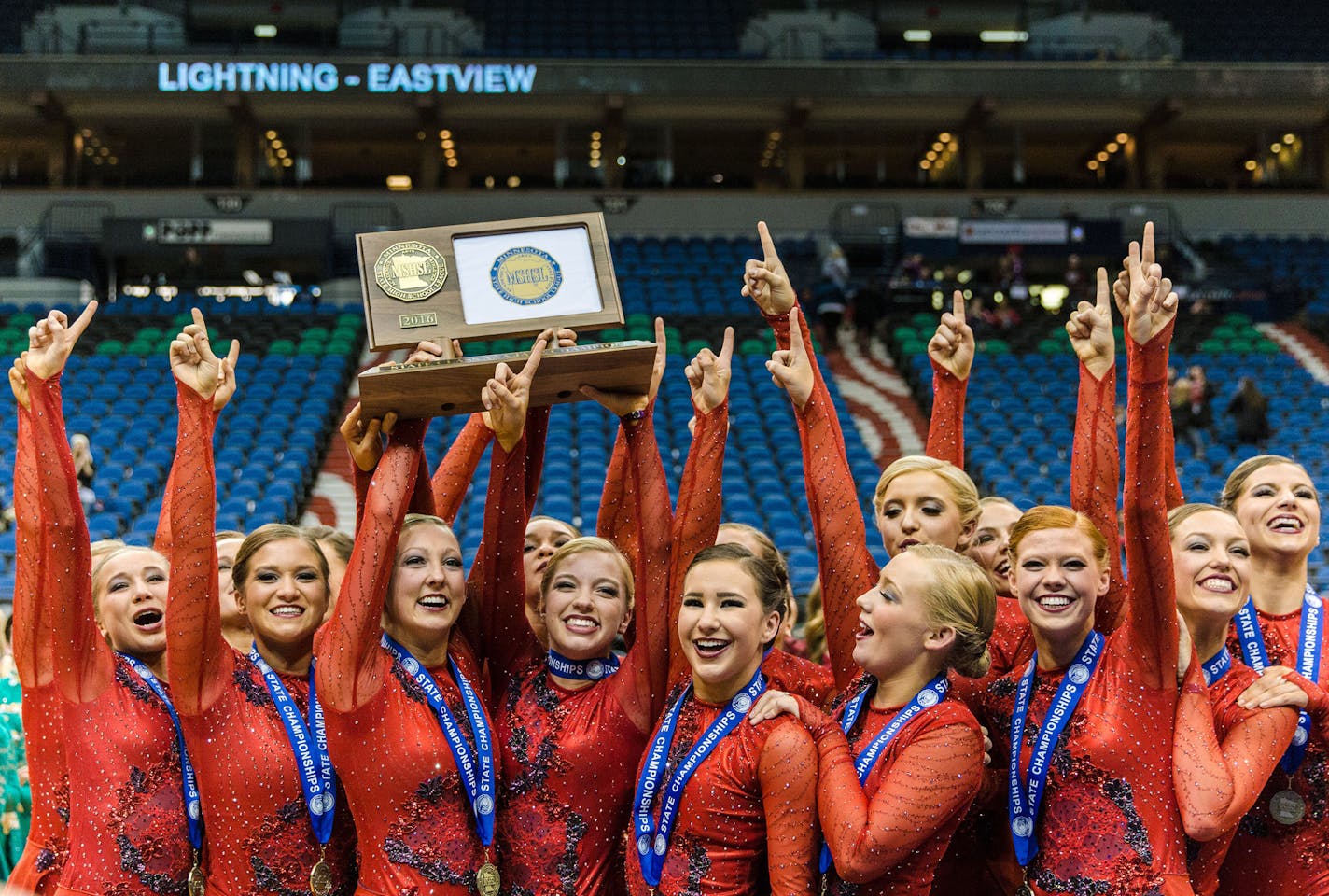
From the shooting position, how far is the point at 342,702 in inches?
90.0

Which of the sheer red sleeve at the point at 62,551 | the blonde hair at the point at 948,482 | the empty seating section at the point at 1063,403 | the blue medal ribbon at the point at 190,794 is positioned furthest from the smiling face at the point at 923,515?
the empty seating section at the point at 1063,403

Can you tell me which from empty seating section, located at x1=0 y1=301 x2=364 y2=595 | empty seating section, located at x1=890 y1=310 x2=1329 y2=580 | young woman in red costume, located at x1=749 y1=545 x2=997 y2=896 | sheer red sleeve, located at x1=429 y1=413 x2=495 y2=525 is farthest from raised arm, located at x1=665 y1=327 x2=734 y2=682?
empty seating section, located at x1=890 y1=310 x2=1329 y2=580

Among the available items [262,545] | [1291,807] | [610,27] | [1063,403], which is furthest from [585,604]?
[610,27]

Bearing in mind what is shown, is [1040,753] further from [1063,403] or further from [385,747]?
[1063,403]

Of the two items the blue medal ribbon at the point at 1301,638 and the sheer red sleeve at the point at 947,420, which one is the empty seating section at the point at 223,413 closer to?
the sheer red sleeve at the point at 947,420

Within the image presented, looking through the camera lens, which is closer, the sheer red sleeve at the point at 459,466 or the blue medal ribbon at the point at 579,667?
the blue medal ribbon at the point at 579,667

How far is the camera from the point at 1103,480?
251 cm

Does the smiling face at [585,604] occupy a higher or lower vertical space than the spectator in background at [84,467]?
higher

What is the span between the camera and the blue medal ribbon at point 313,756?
8.04 feet

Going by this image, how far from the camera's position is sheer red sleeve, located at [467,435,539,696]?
8.45ft

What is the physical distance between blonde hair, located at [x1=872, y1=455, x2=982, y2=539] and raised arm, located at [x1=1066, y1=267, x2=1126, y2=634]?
261mm

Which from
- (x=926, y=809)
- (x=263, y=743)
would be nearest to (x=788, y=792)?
(x=926, y=809)

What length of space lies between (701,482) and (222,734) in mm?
1071

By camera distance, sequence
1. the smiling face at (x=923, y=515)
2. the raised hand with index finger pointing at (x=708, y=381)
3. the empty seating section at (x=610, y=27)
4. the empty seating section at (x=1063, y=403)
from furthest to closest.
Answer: the empty seating section at (x=610, y=27) → the empty seating section at (x=1063, y=403) → the smiling face at (x=923, y=515) → the raised hand with index finger pointing at (x=708, y=381)
